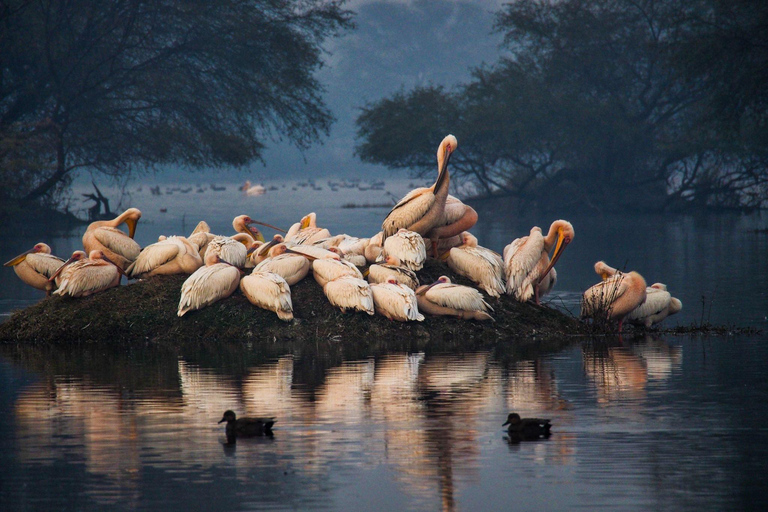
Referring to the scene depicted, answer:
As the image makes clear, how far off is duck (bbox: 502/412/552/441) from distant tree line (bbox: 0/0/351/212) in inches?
1074

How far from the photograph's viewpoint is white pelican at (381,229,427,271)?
12453 mm

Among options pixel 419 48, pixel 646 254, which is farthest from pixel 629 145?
pixel 419 48

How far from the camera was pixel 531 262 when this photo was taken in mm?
12727

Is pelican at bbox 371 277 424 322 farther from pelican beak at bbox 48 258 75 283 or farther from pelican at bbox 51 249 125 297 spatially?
pelican beak at bbox 48 258 75 283

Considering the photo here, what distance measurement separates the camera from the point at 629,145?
46.2m

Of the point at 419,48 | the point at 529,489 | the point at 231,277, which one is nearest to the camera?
the point at 529,489

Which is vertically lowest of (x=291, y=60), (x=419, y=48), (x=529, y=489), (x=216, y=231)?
(x=529, y=489)

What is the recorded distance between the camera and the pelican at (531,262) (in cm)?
1262

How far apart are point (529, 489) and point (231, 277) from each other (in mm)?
6267

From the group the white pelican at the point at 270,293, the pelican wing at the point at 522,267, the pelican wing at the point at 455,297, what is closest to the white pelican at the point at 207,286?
the white pelican at the point at 270,293

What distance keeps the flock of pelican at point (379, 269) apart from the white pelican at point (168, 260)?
1 cm

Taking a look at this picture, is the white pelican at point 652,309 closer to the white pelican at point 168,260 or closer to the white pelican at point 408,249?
the white pelican at point 408,249

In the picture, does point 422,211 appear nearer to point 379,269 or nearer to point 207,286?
point 379,269

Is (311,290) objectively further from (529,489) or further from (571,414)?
(529,489)
